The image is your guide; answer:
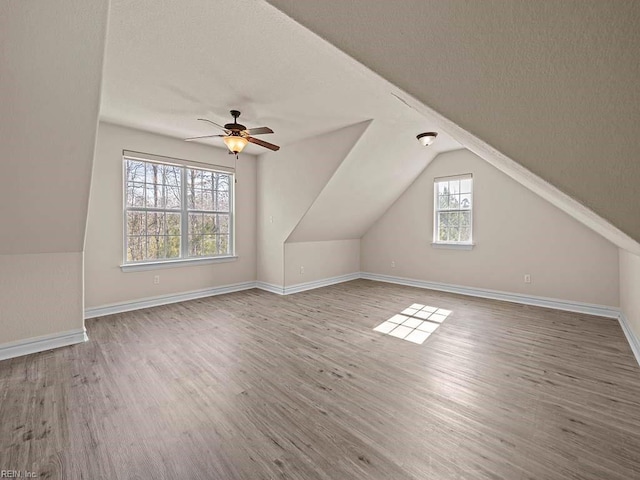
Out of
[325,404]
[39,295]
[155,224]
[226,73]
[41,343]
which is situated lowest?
[325,404]

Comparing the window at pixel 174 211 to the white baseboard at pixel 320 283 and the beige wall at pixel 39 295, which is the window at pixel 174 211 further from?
the white baseboard at pixel 320 283

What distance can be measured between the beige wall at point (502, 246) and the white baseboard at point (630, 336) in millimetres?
404

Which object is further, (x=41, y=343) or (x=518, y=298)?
(x=518, y=298)

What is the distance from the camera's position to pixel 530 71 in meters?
0.90

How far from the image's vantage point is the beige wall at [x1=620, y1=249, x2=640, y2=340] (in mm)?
2764

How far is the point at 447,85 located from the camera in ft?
3.33

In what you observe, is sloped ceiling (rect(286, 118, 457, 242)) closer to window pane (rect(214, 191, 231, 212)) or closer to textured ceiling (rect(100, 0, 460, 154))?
textured ceiling (rect(100, 0, 460, 154))

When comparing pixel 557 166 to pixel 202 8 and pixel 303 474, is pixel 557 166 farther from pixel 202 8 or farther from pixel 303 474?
pixel 202 8

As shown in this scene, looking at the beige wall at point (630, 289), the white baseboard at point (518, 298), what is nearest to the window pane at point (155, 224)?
the white baseboard at point (518, 298)

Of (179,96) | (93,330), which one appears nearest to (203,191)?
(179,96)

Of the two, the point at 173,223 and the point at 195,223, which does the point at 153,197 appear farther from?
the point at 195,223

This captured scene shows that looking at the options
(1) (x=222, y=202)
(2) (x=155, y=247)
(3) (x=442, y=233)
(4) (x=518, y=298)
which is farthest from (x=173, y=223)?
(4) (x=518, y=298)

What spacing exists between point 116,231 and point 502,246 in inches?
233

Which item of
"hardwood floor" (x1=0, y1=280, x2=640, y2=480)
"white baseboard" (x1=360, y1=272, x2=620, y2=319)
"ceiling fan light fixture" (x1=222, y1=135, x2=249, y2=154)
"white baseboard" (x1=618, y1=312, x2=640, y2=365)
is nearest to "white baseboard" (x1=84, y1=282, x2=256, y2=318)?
"hardwood floor" (x1=0, y1=280, x2=640, y2=480)
